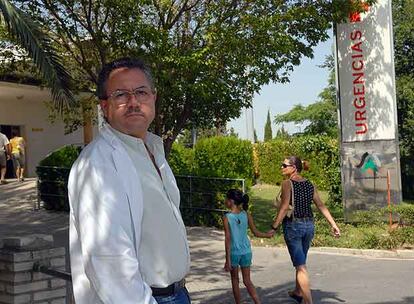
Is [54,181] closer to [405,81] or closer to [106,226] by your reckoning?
[405,81]

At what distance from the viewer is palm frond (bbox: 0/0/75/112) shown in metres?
7.46

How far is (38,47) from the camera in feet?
25.3

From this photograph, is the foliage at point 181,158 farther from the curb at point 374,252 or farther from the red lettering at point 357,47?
the curb at point 374,252

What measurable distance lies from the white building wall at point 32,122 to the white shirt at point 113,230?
831 inches

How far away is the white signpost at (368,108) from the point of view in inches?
518

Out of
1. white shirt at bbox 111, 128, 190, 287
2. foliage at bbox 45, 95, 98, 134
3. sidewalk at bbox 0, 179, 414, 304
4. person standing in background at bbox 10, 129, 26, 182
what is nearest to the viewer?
white shirt at bbox 111, 128, 190, 287

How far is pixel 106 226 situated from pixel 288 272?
747 cm

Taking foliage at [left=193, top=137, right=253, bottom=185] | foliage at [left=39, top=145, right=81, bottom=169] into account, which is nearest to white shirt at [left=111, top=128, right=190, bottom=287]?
foliage at [left=39, top=145, right=81, bottom=169]

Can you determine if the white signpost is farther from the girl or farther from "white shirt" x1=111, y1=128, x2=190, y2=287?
"white shirt" x1=111, y1=128, x2=190, y2=287

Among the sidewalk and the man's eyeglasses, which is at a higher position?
the man's eyeglasses

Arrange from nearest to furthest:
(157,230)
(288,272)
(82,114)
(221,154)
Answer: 1. (157,230)
2. (288,272)
3. (82,114)
4. (221,154)

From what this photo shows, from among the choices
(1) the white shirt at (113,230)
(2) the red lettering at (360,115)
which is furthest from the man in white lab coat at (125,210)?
(2) the red lettering at (360,115)

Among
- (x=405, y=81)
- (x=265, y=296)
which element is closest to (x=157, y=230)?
(x=265, y=296)

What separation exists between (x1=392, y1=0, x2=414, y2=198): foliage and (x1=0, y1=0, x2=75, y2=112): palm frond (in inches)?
533
